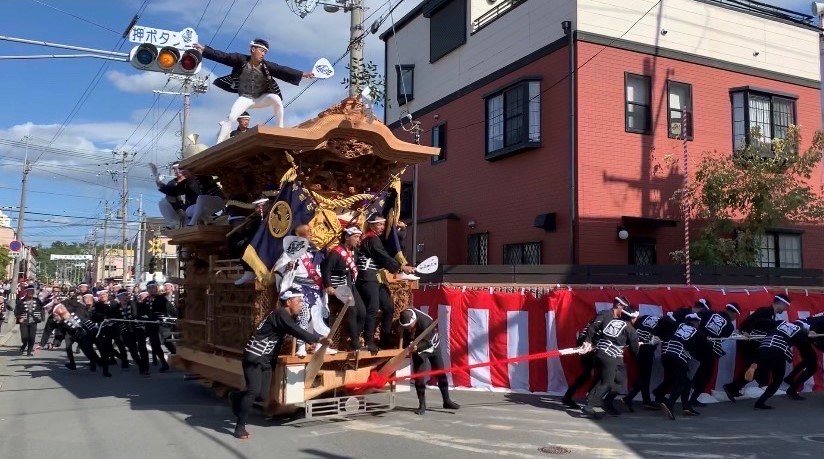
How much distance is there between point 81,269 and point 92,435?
5492 inches

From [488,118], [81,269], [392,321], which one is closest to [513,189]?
[488,118]

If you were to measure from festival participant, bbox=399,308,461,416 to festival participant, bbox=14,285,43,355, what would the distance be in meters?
13.4

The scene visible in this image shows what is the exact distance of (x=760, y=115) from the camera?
18.6 meters

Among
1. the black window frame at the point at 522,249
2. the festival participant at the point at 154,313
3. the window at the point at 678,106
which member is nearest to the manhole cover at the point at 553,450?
the festival participant at the point at 154,313

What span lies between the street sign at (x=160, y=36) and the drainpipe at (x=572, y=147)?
28.9 ft

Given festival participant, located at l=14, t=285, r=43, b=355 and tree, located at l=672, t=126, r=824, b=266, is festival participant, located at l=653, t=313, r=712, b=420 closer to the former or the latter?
tree, located at l=672, t=126, r=824, b=266

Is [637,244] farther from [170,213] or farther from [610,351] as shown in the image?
[170,213]

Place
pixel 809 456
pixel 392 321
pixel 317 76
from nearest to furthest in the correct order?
pixel 809 456 → pixel 392 321 → pixel 317 76

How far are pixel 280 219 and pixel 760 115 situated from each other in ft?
49.3

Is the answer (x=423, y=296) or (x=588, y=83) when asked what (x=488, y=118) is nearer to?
(x=588, y=83)

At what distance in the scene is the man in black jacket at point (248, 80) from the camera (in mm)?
11117

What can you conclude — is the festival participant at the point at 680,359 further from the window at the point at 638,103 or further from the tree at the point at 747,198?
the window at the point at 638,103

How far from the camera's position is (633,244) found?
16.8 m

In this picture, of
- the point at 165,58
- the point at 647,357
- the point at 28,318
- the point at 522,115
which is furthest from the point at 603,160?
the point at 28,318
